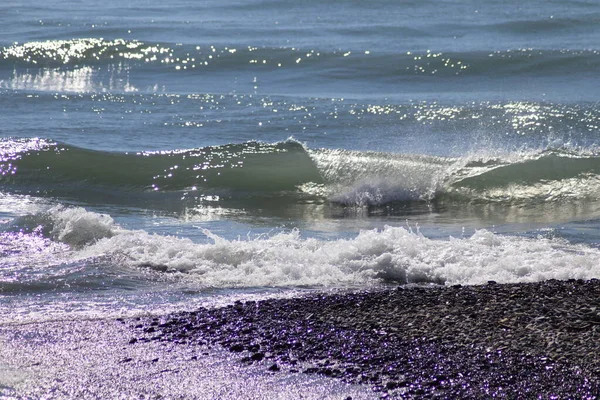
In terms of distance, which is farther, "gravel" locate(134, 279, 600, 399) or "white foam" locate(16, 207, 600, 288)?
"white foam" locate(16, 207, 600, 288)

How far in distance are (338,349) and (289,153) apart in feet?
33.1

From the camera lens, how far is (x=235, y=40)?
95.0 feet

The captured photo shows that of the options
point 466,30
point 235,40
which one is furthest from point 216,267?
point 466,30

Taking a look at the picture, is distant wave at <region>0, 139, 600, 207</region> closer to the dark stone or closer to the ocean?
the ocean

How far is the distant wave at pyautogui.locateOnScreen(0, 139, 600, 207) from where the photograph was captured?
1414 centimetres

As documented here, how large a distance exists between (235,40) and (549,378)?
2433 centimetres

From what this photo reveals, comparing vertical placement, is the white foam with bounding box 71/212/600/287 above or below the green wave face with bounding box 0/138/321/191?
above

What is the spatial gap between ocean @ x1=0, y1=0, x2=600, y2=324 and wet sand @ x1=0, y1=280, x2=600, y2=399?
730 mm

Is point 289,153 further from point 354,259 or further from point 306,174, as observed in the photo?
point 354,259

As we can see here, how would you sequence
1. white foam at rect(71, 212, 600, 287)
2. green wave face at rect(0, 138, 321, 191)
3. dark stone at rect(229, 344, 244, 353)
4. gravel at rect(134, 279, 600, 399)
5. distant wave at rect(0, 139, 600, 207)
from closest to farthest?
gravel at rect(134, 279, 600, 399) < dark stone at rect(229, 344, 244, 353) < white foam at rect(71, 212, 600, 287) < distant wave at rect(0, 139, 600, 207) < green wave face at rect(0, 138, 321, 191)

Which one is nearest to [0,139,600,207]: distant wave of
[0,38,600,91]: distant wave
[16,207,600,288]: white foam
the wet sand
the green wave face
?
the green wave face

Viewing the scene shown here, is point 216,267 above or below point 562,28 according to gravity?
below

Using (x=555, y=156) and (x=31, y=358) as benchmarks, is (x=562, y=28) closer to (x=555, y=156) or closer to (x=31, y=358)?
(x=555, y=156)

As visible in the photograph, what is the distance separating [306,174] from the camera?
15305mm
